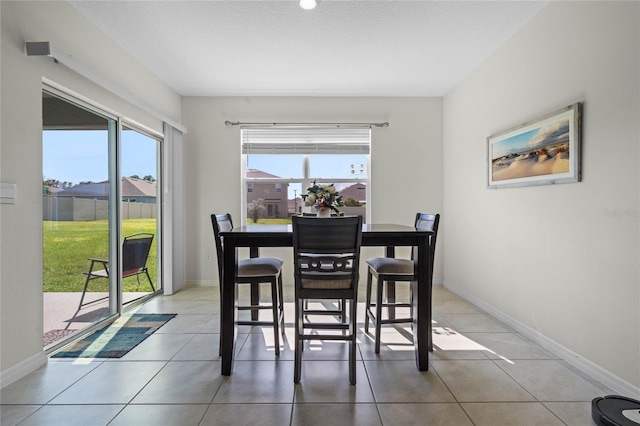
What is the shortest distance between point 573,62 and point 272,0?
214cm

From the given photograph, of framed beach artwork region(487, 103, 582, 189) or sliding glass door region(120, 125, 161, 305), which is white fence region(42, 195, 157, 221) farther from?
framed beach artwork region(487, 103, 582, 189)

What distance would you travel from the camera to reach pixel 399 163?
4535 millimetres

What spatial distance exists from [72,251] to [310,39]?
8.71 feet

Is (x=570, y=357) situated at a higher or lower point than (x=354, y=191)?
lower

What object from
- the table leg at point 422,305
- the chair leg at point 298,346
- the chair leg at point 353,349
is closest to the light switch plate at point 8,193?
the chair leg at point 298,346

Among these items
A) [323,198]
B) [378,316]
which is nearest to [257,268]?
[323,198]

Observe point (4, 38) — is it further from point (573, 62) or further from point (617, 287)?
point (617, 287)

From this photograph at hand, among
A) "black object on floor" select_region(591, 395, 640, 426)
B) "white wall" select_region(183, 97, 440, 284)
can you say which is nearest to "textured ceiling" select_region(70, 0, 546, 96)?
"white wall" select_region(183, 97, 440, 284)

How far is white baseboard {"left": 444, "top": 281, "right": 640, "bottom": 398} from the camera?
6.27 feet

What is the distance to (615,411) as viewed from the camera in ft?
5.39

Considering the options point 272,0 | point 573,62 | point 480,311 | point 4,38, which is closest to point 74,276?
point 4,38

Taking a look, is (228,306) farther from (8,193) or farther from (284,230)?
(8,193)

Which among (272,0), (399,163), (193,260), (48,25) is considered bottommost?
(193,260)

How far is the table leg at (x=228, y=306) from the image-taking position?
214cm
